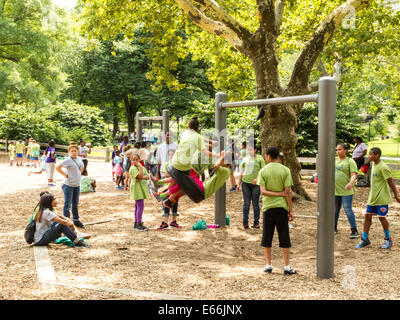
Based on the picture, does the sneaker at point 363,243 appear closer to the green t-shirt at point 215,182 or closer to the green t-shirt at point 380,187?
the green t-shirt at point 380,187

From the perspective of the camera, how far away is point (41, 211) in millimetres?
7387

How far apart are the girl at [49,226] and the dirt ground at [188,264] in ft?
0.61

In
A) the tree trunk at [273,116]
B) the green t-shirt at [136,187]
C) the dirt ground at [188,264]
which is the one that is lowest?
the dirt ground at [188,264]

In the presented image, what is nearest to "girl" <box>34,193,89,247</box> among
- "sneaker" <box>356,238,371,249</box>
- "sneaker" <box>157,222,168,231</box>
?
"sneaker" <box>157,222,168,231</box>

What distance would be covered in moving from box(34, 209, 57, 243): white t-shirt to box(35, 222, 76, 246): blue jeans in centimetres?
Answer: 6

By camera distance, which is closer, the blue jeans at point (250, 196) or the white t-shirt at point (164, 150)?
the blue jeans at point (250, 196)

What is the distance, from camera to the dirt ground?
507 centimetres

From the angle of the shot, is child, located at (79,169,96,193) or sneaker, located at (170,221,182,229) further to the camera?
child, located at (79,169,96,193)

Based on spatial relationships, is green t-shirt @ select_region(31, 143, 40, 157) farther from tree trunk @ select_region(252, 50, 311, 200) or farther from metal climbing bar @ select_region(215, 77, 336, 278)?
metal climbing bar @ select_region(215, 77, 336, 278)

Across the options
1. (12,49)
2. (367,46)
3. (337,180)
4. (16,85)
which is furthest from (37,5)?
(337,180)

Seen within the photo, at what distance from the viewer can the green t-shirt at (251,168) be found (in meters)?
9.09

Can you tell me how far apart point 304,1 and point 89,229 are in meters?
13.2

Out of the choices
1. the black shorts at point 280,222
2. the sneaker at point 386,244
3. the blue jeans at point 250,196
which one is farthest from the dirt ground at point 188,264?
the black shorts at point 280,222

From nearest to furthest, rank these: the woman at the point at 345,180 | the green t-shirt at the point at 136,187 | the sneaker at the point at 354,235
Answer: the woman at the point at 345,180 → the sneaker at the point at 354,235 → the green t-shirt at the point at 136,187
